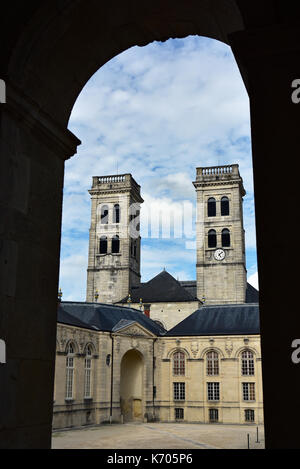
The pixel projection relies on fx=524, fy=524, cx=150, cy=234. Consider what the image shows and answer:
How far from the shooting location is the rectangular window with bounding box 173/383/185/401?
4244cm

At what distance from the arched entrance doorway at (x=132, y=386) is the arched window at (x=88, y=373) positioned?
502cm

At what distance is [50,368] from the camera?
509 centimetres

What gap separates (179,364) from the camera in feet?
141

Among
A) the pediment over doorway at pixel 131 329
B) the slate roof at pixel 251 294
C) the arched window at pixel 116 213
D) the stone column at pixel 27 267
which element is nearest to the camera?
the stone column at pixel 27 267

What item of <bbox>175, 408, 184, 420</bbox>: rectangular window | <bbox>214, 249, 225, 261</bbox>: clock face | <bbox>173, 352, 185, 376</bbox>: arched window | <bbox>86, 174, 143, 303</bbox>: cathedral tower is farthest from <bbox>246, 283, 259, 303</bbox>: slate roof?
<bbox>175, 408, 184, 420</bbox>: rectangular window

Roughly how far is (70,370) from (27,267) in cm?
3113

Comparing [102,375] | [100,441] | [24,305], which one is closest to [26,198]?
[24,305]

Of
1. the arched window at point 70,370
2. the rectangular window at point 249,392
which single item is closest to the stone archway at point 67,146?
the arched window at point 70,370

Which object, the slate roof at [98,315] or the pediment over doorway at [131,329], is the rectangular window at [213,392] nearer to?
the slate roof at [98,315]

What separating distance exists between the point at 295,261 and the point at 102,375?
118 ft

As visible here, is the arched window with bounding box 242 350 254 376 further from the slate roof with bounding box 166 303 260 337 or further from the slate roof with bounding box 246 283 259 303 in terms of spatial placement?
the slate roof with bounding box 246 283 259 303

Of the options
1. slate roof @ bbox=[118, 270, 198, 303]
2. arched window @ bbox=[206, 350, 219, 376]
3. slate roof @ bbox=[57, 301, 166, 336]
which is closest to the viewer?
slate roof @ bbox=[57, 301, 166, 336]

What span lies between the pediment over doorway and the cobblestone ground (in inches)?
267

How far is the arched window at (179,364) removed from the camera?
140 feet
